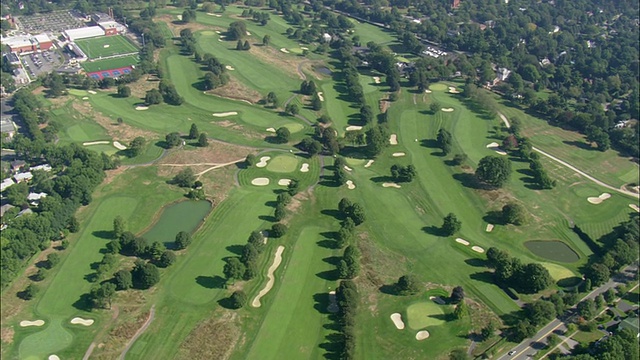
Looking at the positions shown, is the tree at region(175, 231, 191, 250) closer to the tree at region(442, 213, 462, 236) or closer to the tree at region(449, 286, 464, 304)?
the tree at region(449, 286, 464, 304)

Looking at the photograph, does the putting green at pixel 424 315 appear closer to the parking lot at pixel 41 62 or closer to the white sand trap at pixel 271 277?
the white sand trap at pixel 271 277

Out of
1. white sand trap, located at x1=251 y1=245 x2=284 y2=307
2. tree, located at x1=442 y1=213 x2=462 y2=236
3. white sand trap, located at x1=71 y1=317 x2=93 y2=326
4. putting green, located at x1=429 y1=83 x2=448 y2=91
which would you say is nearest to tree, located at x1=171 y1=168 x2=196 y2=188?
white sand trap, located at x1=251 y1=245 x2=284 y2=307

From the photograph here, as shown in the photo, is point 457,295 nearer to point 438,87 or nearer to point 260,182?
point 260,182

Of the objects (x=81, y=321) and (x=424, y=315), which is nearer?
(x=81, y=321)

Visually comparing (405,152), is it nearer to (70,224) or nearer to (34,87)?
Result: (70,224)

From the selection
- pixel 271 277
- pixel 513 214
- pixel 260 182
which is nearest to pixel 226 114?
pixel 260 182

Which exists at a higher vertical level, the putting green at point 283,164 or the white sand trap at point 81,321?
the putting green at point 283,164

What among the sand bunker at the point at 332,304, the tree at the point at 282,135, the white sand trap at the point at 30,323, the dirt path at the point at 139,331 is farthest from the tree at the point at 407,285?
the white sand trap at the point at 30,323
